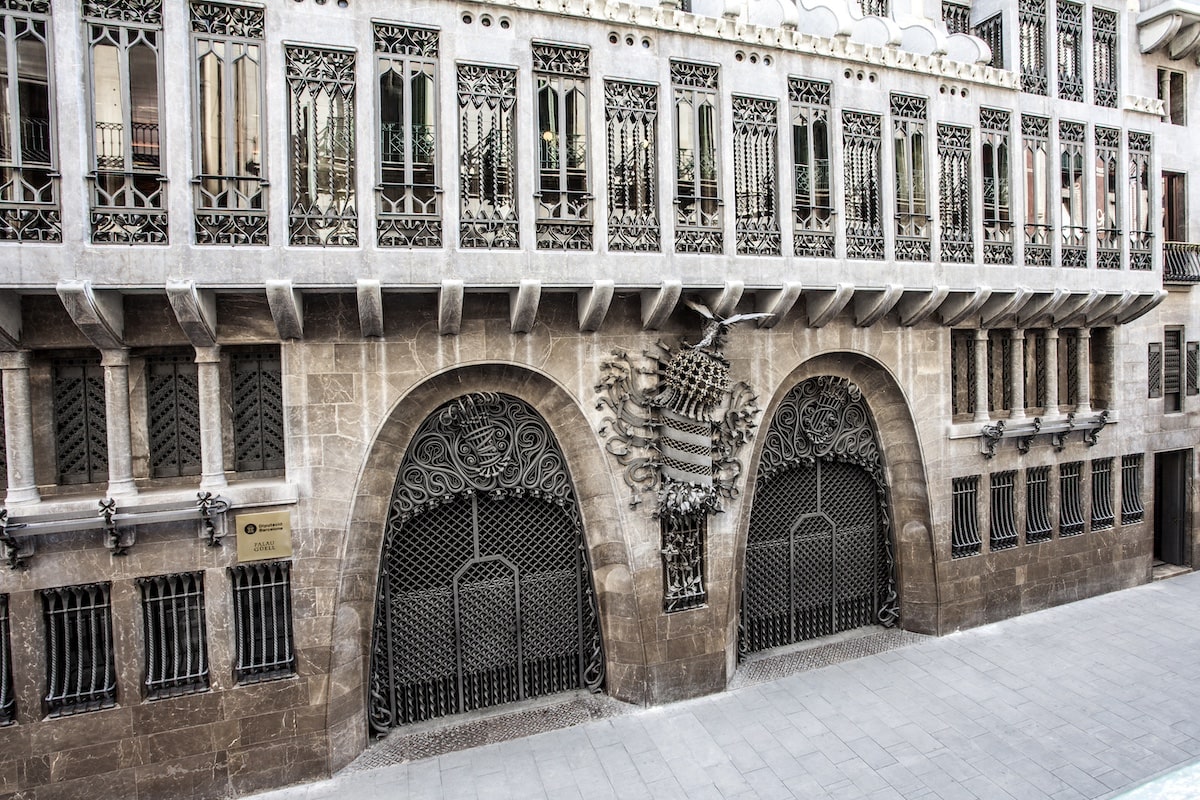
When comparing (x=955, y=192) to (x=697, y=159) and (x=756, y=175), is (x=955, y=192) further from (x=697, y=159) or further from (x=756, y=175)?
(x=697, y=159)

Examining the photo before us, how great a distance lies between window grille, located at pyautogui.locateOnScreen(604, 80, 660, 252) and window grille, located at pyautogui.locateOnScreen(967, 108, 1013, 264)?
5.63 m

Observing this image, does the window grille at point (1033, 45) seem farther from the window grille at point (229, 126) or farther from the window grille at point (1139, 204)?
the window grille at point (229, 126)

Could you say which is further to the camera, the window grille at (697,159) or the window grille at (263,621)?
the window grille at (697,159)

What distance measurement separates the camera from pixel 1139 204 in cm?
1220

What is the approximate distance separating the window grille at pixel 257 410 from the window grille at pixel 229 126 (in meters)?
1.42

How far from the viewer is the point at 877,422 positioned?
10.9m

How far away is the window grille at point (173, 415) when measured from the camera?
7.43 meters

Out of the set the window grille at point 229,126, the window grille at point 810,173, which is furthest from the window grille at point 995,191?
the window grille at point 229,126

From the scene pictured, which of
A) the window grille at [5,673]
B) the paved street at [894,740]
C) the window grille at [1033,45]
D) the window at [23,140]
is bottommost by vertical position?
the paved street at [894,740]

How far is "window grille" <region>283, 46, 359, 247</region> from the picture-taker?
23.6ft

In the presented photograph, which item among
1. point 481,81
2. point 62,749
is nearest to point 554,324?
point 481,81

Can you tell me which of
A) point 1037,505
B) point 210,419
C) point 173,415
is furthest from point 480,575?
point 1037,505

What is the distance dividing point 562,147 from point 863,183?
4.48 m

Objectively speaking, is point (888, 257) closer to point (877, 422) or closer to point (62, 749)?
point (877, 422)
